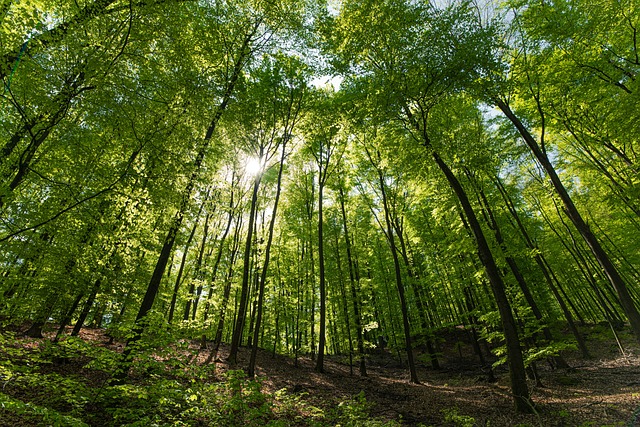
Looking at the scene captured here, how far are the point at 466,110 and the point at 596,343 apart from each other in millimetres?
20101

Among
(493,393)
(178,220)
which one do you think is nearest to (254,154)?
(178,220)

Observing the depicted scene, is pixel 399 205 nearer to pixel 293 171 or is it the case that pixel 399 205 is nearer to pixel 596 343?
pixel 293 171

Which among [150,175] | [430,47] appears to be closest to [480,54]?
[430,47]

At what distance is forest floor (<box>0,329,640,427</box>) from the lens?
22.2 ft

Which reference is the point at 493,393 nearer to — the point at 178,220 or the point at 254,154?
the point at 178,220

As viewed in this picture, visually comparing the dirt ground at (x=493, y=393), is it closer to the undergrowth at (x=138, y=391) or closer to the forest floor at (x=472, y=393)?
the forest floor at (x=472, y=393)

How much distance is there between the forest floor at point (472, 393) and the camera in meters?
6.76

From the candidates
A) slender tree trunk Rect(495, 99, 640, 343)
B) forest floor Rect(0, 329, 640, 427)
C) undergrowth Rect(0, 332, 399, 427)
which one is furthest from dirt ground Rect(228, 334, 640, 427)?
undergrowth Rect(0, 332, 399, 427)

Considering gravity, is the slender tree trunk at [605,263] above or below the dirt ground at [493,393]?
above

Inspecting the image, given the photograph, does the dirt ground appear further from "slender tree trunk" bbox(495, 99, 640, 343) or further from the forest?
"slender tree trunk" bbox(495, 99, 640, 343)

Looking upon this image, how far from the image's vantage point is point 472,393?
10672 millimetres

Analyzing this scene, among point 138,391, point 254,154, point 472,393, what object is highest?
point 254,154

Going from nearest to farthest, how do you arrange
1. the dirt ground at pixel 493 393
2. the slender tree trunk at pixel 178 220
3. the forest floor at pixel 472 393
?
1. the forest floor at pixel 472 393
2. the dirt ground at pixel 493 393
3. the slender tree trunk at pixel 178 220

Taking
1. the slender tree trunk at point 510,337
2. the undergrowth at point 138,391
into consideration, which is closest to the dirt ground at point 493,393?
the slender tree trunk at point 510,337
